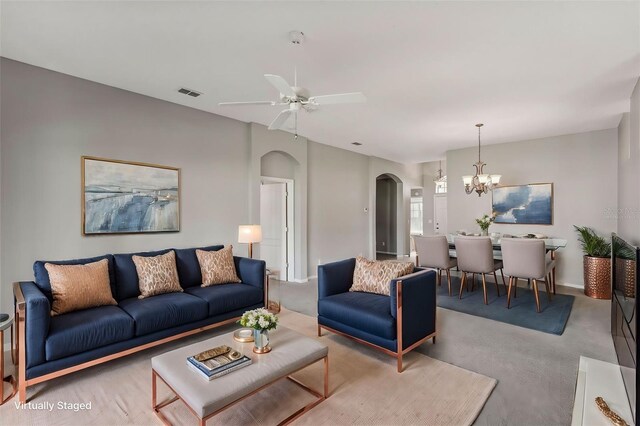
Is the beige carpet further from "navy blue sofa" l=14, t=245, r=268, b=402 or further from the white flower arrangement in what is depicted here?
the white flower arrangement

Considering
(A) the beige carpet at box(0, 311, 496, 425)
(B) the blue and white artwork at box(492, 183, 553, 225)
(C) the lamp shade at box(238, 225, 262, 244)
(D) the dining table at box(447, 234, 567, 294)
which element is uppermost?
(B) the blue and white artwork at box(492, 183, 553, 225)

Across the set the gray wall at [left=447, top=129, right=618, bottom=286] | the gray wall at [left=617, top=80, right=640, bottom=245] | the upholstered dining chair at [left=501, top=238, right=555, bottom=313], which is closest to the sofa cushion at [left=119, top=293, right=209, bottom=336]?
the upholstered dining chair at [left=501, top=238, right=555, bottom=313]

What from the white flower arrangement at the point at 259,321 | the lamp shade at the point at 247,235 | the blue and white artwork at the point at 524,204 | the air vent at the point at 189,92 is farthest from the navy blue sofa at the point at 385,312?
the blue and white artwork at the point at 524,204

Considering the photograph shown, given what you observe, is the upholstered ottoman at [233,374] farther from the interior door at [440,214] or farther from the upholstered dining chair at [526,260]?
the interior door at [440,214]

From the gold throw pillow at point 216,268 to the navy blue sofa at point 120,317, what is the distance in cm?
9

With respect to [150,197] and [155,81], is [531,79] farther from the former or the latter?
[150,197]

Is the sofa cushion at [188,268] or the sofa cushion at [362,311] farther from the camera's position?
the sofa cushion at [188,268]

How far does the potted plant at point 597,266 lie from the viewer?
4781 mm

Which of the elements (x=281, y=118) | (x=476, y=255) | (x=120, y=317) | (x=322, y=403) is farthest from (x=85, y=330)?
(x=476, y=255)

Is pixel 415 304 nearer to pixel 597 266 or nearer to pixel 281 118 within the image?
pixel 281 118

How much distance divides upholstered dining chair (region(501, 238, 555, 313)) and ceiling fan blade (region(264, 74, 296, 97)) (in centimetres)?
365

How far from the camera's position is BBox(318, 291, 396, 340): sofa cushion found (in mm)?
2770

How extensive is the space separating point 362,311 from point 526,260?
2.75 meters

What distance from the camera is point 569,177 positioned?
5633mm
